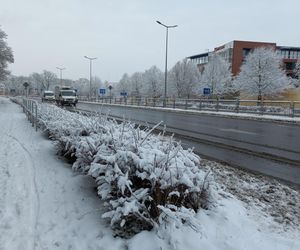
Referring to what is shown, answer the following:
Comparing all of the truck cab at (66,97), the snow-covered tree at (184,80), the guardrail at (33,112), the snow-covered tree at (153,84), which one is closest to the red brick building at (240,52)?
the snow-covered tree at (184,80)

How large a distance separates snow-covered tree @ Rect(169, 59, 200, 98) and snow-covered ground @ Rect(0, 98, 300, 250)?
6593 centimetres

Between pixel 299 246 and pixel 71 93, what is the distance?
48.4 m

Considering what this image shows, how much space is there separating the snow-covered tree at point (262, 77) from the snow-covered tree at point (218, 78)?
37.1 ft

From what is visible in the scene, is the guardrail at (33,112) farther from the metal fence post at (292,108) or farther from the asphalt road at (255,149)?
the metal fence post at (292,108)

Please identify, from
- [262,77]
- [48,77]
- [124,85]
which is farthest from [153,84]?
[48,77]

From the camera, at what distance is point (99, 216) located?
479 cm

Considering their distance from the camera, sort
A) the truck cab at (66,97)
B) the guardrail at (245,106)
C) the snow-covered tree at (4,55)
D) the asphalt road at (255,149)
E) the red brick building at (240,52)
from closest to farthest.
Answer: the asphalt road at (255,149)
the guardrail at (245,106)
the snow-covered tree at (4,55)
the truck cab at (66,97)
the red brick building at (240,52)

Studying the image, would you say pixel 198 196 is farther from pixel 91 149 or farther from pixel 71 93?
pixel 71 93

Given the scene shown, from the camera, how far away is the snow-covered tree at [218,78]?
67938mm

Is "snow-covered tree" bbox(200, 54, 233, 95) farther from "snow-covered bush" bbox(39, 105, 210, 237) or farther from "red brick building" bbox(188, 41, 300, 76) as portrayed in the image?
"snow-covered bush" bbox(39, 105, 210, 237)

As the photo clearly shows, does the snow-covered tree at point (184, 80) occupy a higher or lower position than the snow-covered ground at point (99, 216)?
higher

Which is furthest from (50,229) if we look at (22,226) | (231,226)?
(231,226)

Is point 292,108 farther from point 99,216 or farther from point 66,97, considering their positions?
point 66,97

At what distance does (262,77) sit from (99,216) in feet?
171
